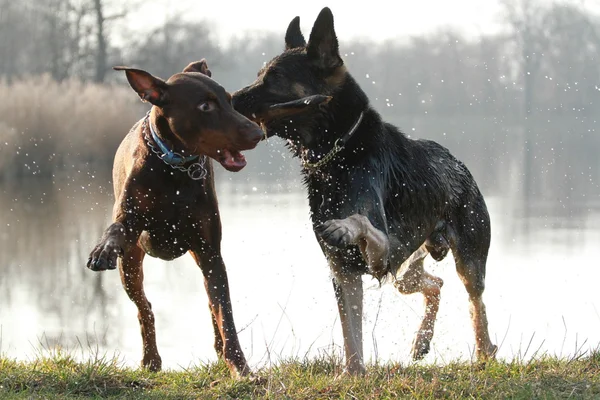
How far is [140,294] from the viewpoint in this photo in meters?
6.60

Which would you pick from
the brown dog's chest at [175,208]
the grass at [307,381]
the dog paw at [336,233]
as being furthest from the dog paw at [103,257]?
the dog paw at [336,233]

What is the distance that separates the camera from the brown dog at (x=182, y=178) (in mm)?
5645

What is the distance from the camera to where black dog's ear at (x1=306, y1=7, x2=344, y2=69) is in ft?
19.2

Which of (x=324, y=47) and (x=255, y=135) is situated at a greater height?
(x=324, y=47)

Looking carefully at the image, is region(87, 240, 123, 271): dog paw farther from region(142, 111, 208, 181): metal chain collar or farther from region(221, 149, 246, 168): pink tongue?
region(221, 149, 246, 168): pink tongue

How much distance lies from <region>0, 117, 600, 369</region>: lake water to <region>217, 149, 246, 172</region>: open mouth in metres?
1.14

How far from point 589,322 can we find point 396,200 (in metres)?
4.09

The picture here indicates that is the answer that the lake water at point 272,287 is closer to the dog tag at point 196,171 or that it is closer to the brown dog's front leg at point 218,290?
the brown dog's front leg at point 218,290

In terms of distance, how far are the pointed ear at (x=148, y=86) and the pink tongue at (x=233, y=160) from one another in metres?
0.55

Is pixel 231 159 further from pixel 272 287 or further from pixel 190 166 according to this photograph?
pixel 272 287

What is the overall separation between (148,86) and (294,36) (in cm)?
118

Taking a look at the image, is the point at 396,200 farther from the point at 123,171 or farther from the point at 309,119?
the point at 123,171

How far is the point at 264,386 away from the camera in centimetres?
530

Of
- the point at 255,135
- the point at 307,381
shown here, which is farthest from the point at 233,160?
the point at 307,381
